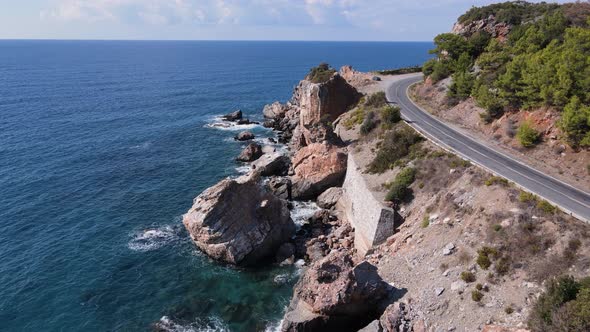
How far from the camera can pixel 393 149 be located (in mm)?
53969

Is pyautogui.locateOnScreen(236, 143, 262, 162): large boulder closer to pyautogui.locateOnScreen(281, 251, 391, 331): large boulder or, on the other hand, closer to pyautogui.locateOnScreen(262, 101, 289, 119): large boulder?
pyautogui.locateOnScreen(262, 101, 289, 119): large boulder

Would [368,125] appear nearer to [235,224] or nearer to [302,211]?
[302,211]

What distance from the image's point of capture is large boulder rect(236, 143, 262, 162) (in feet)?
253

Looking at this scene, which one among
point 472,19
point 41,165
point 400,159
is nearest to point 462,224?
point 400,159

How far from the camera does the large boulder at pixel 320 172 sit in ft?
200

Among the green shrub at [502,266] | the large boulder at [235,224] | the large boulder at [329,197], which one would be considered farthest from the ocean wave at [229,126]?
the green shrub at [502,266]

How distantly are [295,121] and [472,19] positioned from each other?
143 ft

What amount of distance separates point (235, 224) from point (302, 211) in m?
14.3

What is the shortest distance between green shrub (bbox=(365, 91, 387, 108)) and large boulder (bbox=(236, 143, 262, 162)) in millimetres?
23067

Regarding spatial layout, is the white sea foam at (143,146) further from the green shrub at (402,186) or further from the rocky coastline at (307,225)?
the green shrub at (402,186)

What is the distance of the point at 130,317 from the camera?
38219 millimetres

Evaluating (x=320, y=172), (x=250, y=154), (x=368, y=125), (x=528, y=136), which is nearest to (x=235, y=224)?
(x=320, y=172)

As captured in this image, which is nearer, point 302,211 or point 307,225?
point 307,225

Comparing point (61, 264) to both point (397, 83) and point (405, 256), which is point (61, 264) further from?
point (397, 83)
